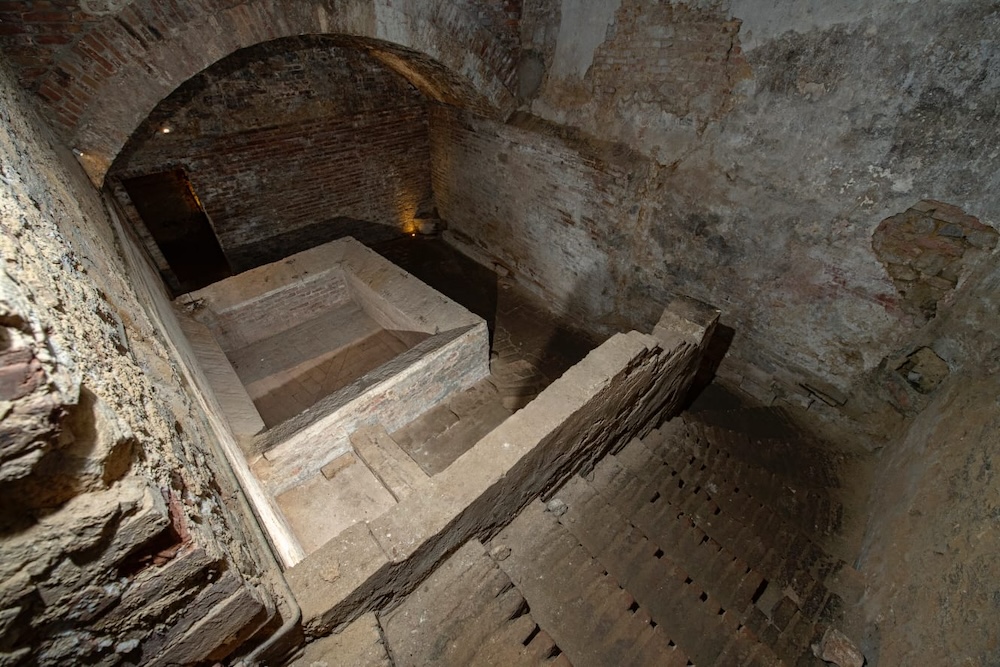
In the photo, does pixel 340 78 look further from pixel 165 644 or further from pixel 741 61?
pixel 165 644

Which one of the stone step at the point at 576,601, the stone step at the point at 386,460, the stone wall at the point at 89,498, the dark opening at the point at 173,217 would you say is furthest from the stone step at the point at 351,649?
the dark opening at the point at 173,217

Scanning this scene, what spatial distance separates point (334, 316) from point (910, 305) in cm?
570

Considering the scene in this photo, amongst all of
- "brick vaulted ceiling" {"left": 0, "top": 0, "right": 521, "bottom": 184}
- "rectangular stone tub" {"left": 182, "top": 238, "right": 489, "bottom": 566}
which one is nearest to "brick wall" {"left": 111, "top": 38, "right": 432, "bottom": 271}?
"brick vaulted ceiling" {"left": 0, "top": 0, "right": 521, "bottom": 184}

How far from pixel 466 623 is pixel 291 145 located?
6.75 metres

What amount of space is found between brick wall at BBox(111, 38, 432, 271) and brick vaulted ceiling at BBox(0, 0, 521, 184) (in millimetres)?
2012

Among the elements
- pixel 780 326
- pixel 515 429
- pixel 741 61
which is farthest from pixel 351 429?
pixel 741 61

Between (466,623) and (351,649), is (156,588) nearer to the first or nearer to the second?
(351,649)

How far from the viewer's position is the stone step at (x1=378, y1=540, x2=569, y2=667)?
2072 mm

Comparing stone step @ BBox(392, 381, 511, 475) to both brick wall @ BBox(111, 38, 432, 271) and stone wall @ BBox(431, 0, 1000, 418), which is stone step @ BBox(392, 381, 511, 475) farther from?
brick wall @ BBox(111, 38, 432, 271)

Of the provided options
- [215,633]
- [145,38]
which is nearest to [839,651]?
[215,633]

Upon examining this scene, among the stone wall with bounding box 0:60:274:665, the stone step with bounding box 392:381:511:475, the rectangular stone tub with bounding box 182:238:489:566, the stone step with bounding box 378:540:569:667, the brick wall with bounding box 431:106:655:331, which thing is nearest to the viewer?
the stone wall with bounding box 0:60:274:665

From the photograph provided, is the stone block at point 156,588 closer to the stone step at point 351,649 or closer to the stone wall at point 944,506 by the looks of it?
the stone step at point 351,649

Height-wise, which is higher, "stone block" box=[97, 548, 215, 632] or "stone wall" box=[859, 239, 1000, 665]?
"stone block" box=[97, 548, 215, 632]

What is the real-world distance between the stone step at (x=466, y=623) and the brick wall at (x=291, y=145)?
250 inches
